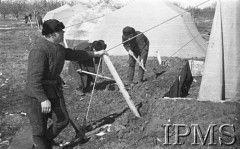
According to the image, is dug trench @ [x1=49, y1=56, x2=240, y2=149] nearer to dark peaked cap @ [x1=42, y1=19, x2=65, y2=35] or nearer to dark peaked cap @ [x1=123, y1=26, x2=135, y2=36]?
dark peaked cap @ [x1=42, y1=19, x2=65, y2=35]

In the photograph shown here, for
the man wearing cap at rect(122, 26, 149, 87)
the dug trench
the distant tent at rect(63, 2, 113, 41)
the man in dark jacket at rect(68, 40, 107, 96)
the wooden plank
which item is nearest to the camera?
the dug trench

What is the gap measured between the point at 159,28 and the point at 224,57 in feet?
23.6

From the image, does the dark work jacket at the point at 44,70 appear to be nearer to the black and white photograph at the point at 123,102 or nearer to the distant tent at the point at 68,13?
the black and white photograph at the point at 123,102

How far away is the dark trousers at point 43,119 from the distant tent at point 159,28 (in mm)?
8441

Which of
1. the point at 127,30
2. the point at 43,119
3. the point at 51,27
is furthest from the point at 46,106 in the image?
the point at 127,30

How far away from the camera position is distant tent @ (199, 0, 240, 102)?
4844 mm

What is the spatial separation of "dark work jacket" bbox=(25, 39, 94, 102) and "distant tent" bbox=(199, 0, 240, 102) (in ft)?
8.75

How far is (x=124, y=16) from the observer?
491 inches

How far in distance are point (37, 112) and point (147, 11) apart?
9.67m

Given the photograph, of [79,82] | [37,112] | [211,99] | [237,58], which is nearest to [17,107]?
[79,82]

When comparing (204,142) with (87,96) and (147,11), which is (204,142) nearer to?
(87,96)

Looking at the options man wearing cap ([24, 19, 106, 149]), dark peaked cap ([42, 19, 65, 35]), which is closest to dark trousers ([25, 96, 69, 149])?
man wearing cap ([24, 19, 106, 149])

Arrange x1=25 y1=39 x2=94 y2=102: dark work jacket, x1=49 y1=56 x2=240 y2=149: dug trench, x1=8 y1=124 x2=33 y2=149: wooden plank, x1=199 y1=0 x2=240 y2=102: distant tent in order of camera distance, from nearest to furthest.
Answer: x1=25 y1=39 x2=94 y2=102: dark work jacket → x1=49 y1=56 x2=240 y2=149: dug trench → x1=8 y1=124 x2=33 y2=149: wooden plank → x1=199 y1=0 x2=240 y2=102: distant tent
